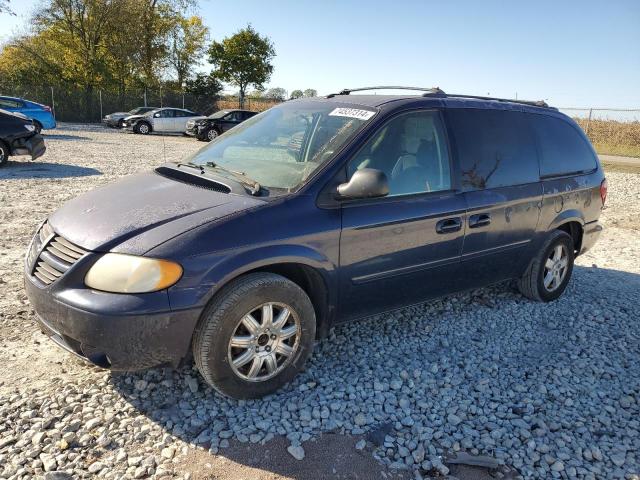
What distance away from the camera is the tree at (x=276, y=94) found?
41188 millimetres

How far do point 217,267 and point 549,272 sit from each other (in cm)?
353

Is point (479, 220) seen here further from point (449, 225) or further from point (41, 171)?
point (41, 171)

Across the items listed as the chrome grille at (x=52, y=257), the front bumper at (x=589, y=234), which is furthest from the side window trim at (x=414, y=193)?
the front bumper at (x=589, y=234)

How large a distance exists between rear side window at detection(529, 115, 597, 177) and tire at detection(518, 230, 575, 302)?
626 mm

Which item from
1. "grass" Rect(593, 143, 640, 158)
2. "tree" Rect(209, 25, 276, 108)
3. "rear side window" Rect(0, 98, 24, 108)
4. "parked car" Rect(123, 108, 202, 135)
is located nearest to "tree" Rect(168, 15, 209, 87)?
"tree" Rect(209, 25, 276, 108)

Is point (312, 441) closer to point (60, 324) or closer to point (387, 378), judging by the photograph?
point (387, 378)

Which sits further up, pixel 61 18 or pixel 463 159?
pixel 61 18

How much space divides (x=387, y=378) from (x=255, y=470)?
48.1 inches

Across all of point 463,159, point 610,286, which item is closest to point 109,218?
point 463,159

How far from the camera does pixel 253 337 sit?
3.06 metres

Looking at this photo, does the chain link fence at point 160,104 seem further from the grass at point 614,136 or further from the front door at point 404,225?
the front door at point 404,225

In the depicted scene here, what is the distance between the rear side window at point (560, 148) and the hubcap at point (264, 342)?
114 inches

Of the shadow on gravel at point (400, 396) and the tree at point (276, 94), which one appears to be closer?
the shadow on gravel at point (400, 396)

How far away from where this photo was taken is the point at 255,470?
2635mm
